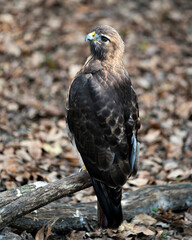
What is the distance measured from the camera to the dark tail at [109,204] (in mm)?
4207

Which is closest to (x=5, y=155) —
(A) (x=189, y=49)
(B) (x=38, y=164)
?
(B) (x=38, y=164)

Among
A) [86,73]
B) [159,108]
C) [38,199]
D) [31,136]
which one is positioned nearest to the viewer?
[38,199]

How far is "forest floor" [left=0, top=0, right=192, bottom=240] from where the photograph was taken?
5.68m

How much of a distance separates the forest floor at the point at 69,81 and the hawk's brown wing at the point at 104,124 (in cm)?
84

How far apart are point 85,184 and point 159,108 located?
164 inches

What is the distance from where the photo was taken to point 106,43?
4793 millimetres

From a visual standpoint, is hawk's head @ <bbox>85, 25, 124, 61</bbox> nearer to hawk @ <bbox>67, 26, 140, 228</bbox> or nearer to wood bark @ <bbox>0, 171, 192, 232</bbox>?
hawk @ <bbox>67, 26, 140, 228</bbox>

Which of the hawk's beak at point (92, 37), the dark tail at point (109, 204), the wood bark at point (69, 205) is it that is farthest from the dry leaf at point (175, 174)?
the hawk's beak at point (92, 37)

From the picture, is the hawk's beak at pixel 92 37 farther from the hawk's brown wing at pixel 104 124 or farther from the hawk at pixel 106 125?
the hawk's brown wing at pixel 104 124

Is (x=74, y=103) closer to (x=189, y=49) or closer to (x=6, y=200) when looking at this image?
(x=6, y=200)

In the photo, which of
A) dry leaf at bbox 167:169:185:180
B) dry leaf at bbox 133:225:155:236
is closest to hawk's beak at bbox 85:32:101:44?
dry leaf at bbox 133:225:155:236

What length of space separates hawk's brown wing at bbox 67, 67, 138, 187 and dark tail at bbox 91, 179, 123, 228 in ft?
0.30

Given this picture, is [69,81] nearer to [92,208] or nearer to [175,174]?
[175,174]

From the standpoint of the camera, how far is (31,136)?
668 cm
